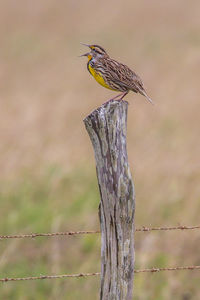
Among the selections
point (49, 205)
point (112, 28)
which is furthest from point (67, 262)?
point (112, 28)

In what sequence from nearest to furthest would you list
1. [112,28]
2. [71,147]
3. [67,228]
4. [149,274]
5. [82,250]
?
[149,274] → [82,250] → [67,228] → [71,147] → [112,28]

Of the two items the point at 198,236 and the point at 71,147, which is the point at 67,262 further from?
the point at 71,147

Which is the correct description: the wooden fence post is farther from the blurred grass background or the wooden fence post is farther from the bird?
the blurred grass background

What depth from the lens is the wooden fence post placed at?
4043mm

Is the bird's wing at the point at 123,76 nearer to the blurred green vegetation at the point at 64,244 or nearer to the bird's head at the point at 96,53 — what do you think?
the bird's head at the point at 96,53

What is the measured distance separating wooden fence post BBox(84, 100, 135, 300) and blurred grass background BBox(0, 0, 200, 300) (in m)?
2.66

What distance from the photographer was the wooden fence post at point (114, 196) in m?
4.04

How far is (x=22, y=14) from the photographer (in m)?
19.7

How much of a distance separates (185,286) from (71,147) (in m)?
4.13

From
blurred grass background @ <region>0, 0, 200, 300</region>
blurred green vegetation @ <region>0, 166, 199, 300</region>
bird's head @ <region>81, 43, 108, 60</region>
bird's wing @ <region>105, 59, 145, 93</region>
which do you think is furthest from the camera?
blurred grass background @ <region>0, 0, 200, 300</region>

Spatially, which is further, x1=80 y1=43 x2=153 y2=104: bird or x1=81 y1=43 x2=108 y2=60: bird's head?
x1=81 y1=43 x2=108 y2=60: bird's head

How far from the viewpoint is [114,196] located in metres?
4.11

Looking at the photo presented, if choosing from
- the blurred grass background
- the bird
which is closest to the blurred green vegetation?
the blurred grass background

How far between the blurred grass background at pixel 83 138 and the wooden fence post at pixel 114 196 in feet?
8.73
